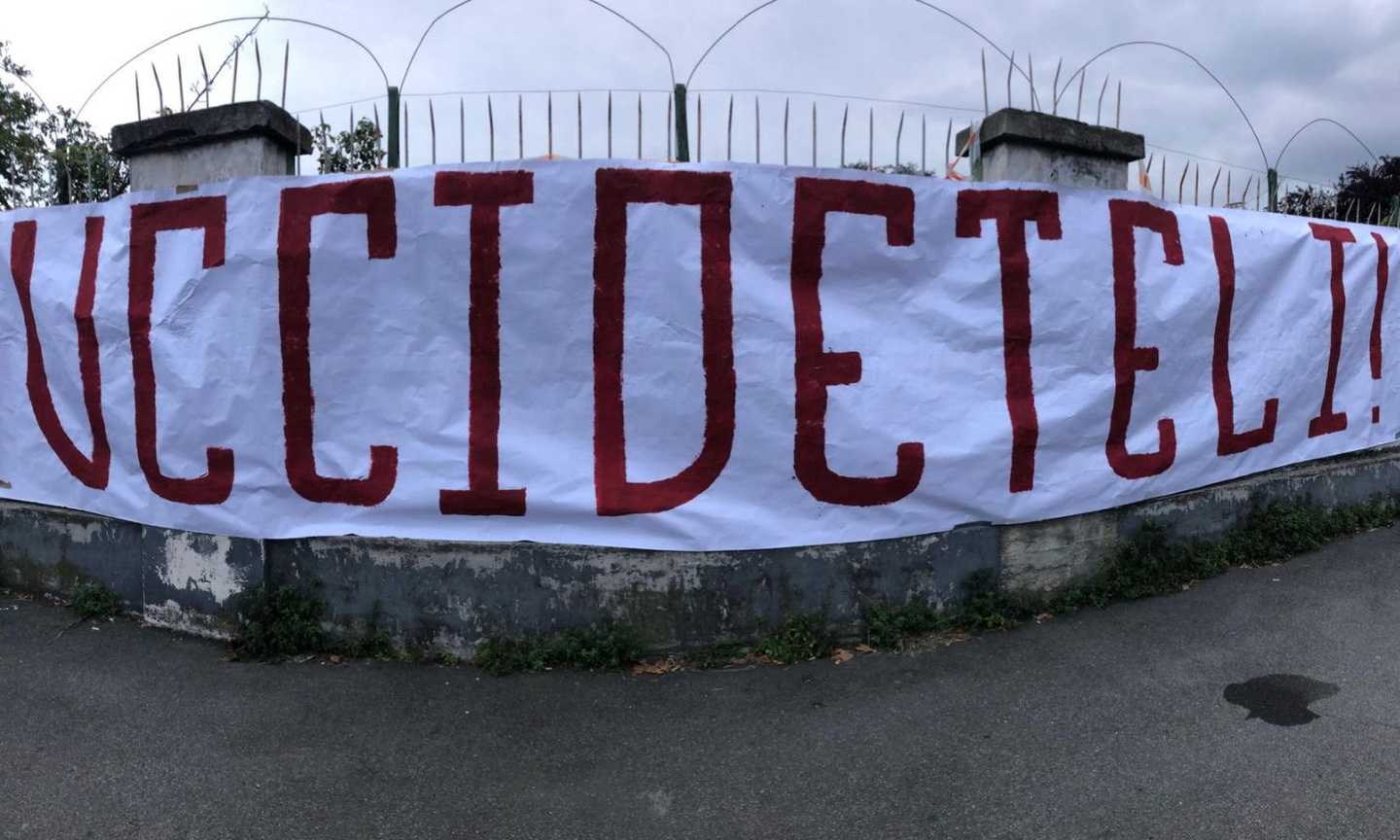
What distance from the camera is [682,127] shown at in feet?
13.9

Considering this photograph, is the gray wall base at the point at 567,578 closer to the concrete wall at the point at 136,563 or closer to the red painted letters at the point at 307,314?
the concrete wall at the point at 136,563

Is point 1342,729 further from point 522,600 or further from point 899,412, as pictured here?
point 522,600

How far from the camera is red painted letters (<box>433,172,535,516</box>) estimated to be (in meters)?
3.76

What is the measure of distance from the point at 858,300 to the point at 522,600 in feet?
6.85

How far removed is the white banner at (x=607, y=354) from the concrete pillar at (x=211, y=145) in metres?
0.17

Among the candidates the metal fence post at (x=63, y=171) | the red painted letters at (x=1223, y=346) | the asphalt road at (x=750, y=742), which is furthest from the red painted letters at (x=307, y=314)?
Answer: the red painted letters at (x=1223, y=346)

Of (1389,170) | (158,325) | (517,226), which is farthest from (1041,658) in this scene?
(1389,170)

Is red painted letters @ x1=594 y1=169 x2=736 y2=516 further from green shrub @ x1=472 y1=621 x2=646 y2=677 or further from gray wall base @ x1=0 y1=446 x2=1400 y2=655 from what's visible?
green shrub @ x1=472 y1=621 x2=646 y2=677

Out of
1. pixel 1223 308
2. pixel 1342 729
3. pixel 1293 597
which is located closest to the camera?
pixel 1342 729

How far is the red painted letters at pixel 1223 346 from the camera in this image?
4.70 meters

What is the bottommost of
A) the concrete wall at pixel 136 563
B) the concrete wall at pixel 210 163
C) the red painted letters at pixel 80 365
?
the concrete wall at pixel 136 563

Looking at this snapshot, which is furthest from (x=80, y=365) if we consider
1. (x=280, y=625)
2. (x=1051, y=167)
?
(x=1051, y=167)

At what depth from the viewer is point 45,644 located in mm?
4078

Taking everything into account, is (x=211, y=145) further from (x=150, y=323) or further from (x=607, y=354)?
(x=607, y=354)
